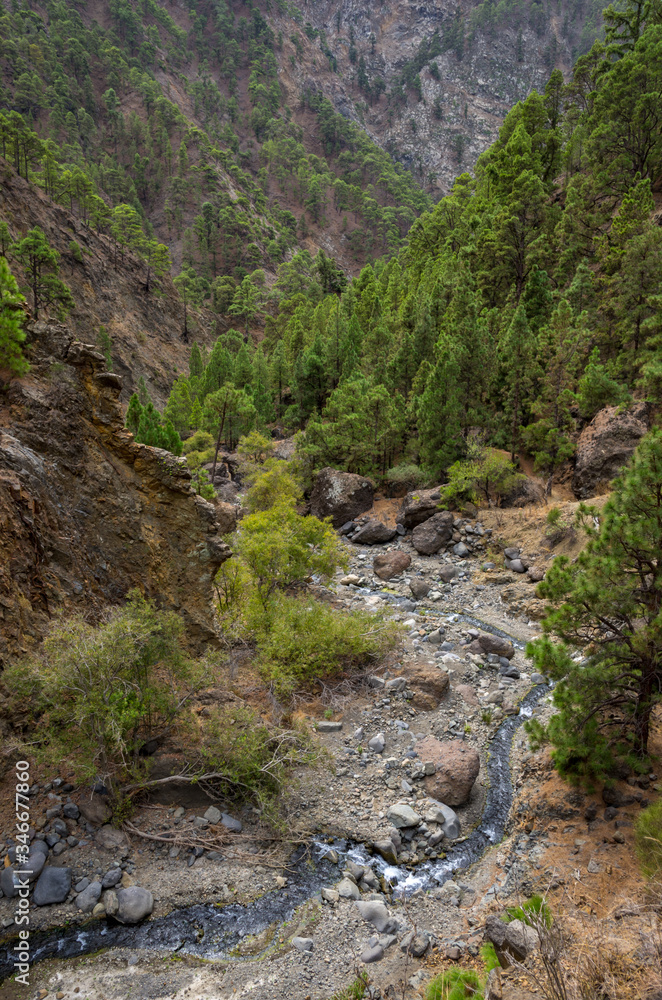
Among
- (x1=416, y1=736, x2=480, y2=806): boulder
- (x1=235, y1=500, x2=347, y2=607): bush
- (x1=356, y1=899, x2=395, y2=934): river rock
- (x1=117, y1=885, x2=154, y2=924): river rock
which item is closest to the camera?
(x1=356, y1=899, x2=395, y2=934): river rock

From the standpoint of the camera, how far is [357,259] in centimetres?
11675

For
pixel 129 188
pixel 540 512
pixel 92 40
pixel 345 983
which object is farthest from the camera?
pixel 92 40

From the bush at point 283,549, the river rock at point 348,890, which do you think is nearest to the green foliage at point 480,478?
the bush at point 283,549

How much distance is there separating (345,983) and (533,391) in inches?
1092

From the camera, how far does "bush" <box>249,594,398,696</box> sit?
14938 millimetres

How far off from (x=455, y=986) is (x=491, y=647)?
11.6 m

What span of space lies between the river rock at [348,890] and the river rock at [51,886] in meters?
4.82

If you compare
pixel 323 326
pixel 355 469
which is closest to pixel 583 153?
pixel 323 326

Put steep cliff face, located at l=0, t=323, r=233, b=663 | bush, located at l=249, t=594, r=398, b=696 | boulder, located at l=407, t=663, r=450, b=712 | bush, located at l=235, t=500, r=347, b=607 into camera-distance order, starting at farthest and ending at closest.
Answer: bush, located at l=235, t=500, r=347, b=607
boulder, located at l=407, t=663, r=450, b=712
bush, located at l=249, t=594, r=398, b=696
steep cliff face, located at l=0, t=323, r=233, b=663

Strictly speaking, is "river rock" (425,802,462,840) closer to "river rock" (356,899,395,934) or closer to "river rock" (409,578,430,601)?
"river rock" (356,899,395,934)

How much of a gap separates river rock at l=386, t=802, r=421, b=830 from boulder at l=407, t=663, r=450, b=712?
3909 millimetres

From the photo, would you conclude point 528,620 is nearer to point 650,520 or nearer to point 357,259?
point 650,520

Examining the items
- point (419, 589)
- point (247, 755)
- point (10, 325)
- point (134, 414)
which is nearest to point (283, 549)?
point (419, 589)

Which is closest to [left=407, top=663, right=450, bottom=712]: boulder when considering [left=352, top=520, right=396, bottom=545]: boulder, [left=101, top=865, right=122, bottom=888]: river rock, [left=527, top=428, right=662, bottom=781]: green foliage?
[left=527, top=428, right=662, bottom=781]: green foliage
